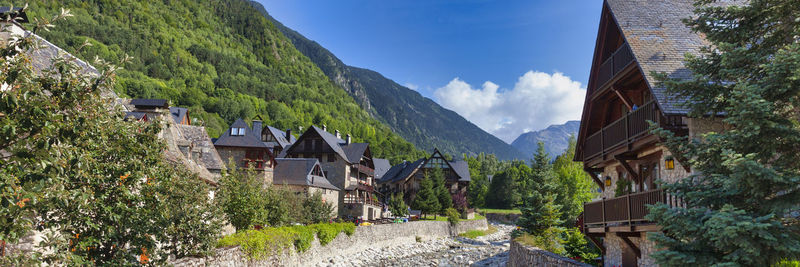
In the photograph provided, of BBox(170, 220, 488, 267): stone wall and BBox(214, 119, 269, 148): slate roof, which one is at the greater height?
BBox(214, 119, 269, 148): slate roof

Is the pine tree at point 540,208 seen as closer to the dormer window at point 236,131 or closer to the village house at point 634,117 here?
the village house at point 634,117

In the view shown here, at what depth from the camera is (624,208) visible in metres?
15.9

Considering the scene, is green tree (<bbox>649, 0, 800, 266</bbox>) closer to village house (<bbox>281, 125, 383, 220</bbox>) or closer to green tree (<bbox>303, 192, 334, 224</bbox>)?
green tree (<bbox>303, 192, 334, 224</bbox>)

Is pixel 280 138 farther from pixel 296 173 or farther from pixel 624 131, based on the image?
pixel 624 131

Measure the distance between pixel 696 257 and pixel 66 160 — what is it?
10445 mm

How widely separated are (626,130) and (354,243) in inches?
1069

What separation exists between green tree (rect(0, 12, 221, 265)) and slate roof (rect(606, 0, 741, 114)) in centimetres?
1276

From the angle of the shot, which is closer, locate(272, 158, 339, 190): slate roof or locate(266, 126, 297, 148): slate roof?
locate(272, 158, 339, 190): slate roof

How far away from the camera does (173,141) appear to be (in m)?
29.0

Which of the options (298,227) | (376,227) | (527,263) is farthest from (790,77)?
(376,227)

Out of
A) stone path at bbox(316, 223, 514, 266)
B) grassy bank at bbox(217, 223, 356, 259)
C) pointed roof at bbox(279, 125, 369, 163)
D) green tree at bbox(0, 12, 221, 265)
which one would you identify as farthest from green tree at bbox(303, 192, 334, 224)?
green tree at bbox(0, 12, 221, 265)

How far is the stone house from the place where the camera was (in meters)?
52.3

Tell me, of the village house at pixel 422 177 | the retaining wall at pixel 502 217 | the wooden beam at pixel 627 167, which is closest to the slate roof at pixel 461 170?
Result: the village house at pixel 422 177

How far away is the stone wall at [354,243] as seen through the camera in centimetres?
2003
